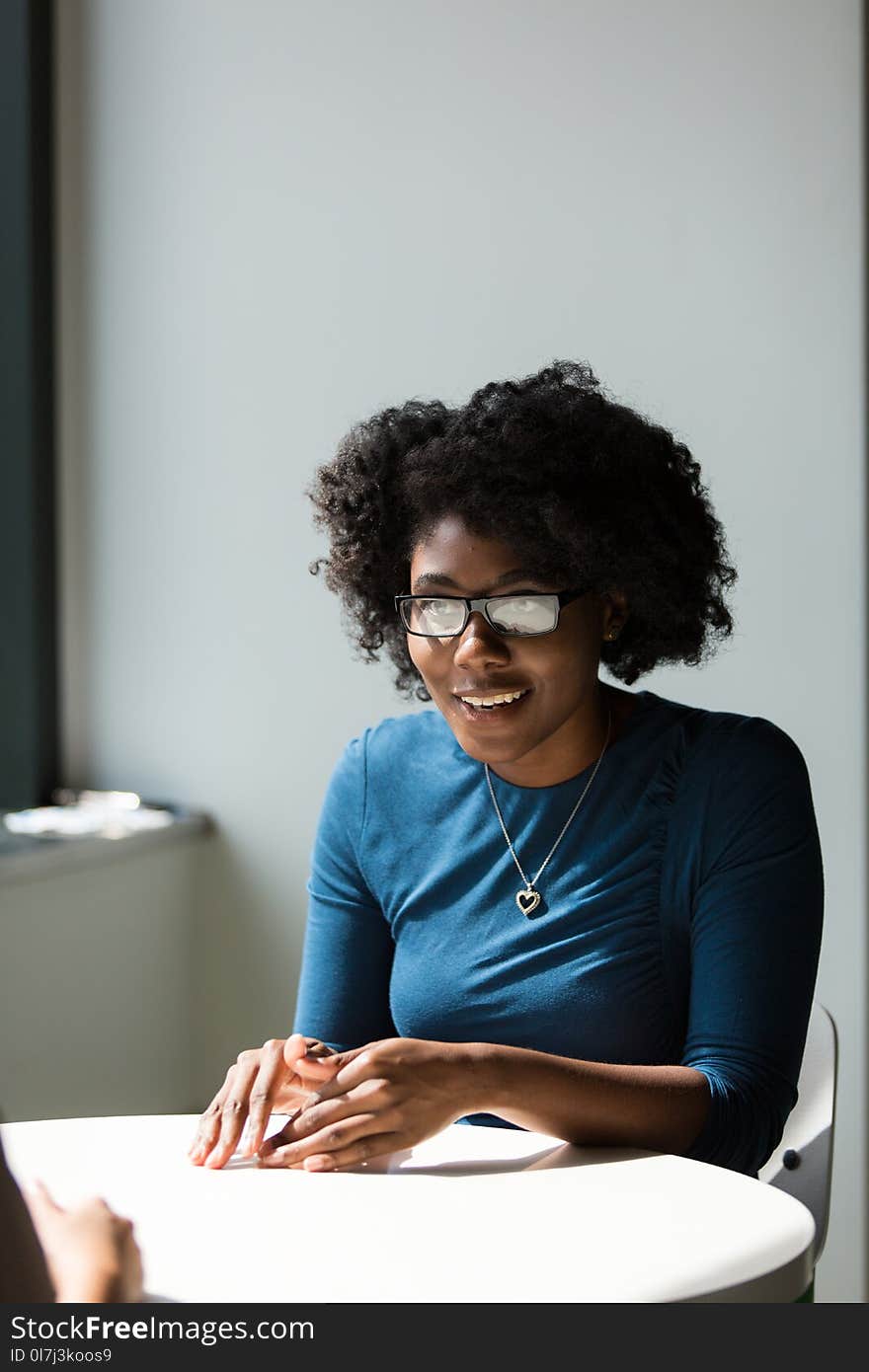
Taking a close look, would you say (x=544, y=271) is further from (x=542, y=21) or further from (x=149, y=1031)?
(x=149, y=1031)

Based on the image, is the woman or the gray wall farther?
the gray wall

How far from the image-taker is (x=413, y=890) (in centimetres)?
137

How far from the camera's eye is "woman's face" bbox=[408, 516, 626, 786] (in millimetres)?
1239

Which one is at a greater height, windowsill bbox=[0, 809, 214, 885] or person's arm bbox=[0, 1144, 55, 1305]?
person's arm bbox=[0, 1144, 55, 1305]

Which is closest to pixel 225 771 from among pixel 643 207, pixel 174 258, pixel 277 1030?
pixel 277 1030

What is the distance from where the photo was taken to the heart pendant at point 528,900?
1303 millimetres

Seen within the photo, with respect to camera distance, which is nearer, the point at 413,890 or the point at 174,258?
the point at 413,890

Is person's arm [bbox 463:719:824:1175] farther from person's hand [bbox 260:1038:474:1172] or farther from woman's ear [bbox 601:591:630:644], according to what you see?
woman's ear [bbox 601:591:630:644]

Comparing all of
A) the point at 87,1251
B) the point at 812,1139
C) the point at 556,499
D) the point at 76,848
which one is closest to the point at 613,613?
the point at 556,499

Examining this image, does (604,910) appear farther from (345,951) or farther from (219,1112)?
(219,1112)

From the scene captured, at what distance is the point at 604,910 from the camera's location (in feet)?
4.16

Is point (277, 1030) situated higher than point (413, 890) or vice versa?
point (413, 890)

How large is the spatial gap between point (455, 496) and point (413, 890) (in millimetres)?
378

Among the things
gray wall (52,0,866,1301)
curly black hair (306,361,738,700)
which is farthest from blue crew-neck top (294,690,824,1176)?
gray wall (52,0,866,1301)
